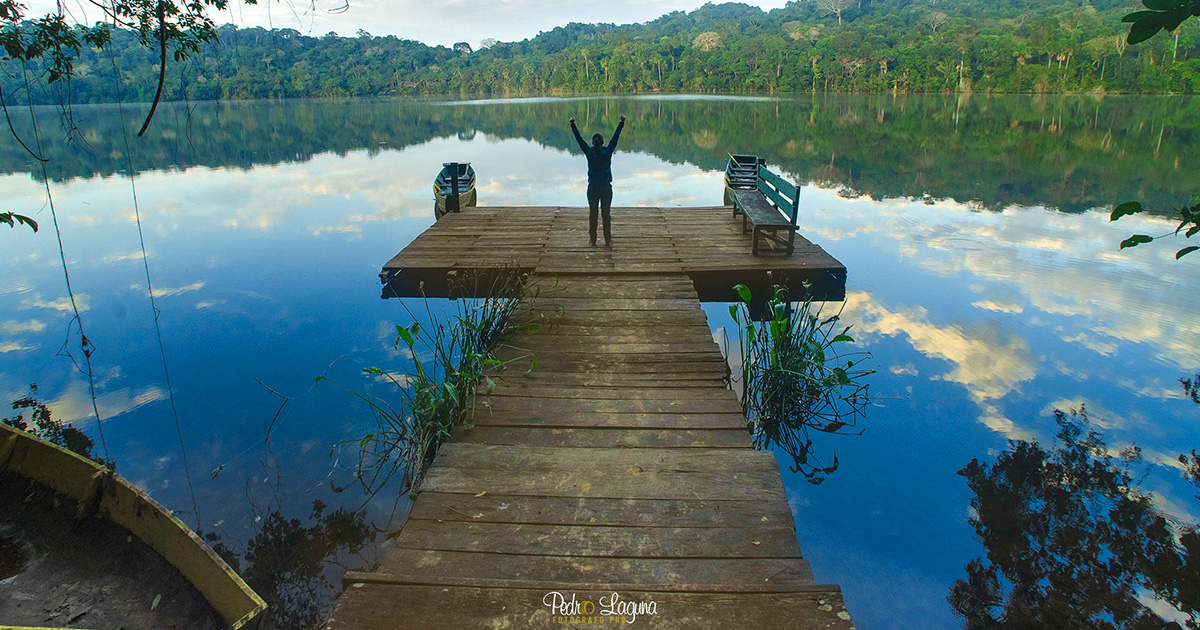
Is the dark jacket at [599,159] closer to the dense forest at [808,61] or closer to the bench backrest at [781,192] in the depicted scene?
the bench backrest at [781,192]

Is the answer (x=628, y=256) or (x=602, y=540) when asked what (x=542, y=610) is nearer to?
(x=602, y=540)

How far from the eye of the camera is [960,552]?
12.2 feet

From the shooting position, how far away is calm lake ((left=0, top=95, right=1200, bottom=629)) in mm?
4012

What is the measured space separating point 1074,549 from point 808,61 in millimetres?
73607

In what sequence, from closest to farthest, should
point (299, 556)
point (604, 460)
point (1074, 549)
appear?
point (604, 460), point (1074, 549), point (299, 556)

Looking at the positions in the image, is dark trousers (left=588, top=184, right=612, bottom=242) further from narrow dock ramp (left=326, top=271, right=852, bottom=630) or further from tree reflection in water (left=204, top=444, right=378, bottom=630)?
tree reflection in water (left=204, top=444, right=378, bottom=630)

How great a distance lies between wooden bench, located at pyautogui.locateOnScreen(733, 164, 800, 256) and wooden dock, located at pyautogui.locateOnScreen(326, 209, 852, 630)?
2.64 m

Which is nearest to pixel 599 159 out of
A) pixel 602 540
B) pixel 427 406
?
pixel 427 406

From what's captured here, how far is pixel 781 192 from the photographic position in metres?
8.95

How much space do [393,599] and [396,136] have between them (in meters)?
30.9

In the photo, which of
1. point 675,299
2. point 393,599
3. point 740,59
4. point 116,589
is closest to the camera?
point 393,599

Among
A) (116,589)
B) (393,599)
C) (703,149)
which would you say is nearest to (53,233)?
(116,589)

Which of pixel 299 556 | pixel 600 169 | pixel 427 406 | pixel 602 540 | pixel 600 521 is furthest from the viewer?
pixel 600 169

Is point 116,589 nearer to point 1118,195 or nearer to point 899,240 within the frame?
point 899,240
